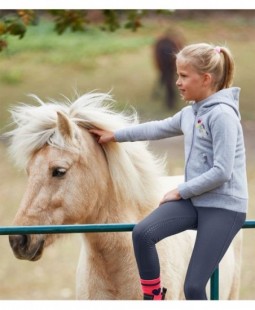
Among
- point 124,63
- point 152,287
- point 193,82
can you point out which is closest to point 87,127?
point 193,82

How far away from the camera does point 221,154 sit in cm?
266

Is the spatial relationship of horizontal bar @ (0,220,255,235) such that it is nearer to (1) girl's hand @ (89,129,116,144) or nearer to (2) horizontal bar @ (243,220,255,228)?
(2) horizontal bar @ (243,220,255,228)

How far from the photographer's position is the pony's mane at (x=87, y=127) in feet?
10.8

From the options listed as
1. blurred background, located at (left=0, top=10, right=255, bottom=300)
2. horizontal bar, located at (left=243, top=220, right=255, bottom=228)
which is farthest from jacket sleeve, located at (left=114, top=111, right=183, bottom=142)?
blurred background, located at (left=0, top=10, right=255, bottom=300)

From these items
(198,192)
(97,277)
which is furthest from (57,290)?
(198,192)

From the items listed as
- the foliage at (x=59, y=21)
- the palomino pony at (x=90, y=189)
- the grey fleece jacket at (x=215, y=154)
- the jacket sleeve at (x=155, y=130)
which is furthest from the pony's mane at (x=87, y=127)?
the foliage at (x=59, y=21)

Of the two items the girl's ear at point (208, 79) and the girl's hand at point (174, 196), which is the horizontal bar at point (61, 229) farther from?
the girl's ear at point (208, 79)

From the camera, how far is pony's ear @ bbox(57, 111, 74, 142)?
3.23 m

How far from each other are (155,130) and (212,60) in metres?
0.34

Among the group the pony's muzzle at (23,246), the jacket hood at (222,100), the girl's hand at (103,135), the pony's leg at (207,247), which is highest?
the jacket hood at (222,100)

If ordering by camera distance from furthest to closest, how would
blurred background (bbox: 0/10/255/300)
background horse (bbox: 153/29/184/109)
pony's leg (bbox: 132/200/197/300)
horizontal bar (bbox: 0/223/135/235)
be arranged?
background horse (bbox: 153/29/184/109) → blurred background (bbox: 0/10/255/300) → pony's leg (bbox: 132/200/197/300) → horizontal bar (bbox: 0/223/135/235)

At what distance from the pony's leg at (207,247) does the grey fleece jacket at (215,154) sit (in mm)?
35
